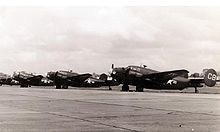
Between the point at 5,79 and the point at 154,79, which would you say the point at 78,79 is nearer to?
the point at 154,79

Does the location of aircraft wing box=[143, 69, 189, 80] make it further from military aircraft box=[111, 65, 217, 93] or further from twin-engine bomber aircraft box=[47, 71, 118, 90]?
twin-engine bomber aircraft box=[47, 71, 118, 90]

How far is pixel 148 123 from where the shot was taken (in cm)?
872

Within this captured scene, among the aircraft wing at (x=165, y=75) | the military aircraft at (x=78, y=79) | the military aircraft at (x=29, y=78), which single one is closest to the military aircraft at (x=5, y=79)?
the military aircraft at (x=29, y=78)

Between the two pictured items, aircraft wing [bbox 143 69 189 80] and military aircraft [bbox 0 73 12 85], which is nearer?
aircraft wing [bbox 143 69 189 80]

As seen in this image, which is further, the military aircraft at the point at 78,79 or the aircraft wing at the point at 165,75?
the military aircraft at the point at 78,79

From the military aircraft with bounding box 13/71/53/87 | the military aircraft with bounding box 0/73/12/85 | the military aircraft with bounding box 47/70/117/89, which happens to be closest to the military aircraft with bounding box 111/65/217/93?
the military aircraft with bounding box 47/70/117/89

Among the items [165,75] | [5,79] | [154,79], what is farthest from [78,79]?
[5,79]

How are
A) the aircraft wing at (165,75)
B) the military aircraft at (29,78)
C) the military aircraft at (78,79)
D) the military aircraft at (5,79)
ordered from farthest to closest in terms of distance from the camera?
the military aircraft at (5,79) < the military aircraft at (29,78) < the military aircraft at (78,79) < the aircraft wing at (165,75)

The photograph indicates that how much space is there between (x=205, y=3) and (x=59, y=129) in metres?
5.12

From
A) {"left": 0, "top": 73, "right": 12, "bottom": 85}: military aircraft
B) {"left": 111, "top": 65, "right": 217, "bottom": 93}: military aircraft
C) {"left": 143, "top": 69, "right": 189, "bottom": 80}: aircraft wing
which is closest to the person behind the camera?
{"left": 111, "top": 65, "right": 217, "bottom": 93}: military aircraft

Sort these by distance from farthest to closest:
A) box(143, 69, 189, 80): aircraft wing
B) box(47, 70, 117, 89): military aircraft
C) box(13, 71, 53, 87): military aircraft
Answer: box(13, 71, 53, 87): military aircraft, box(47, 70, 117, 89): military aircraft, box(143, 69, 189, 80): aircraft wing

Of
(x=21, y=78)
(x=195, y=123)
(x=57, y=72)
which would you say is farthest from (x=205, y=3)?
(x=21, y=78)

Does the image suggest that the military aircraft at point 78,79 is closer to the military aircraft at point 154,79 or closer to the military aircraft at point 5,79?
the military aircraft at point 154,79

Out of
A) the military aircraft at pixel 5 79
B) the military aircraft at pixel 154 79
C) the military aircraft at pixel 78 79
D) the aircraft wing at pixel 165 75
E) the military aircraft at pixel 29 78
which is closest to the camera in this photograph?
the military aircraft at pixel 154 79
